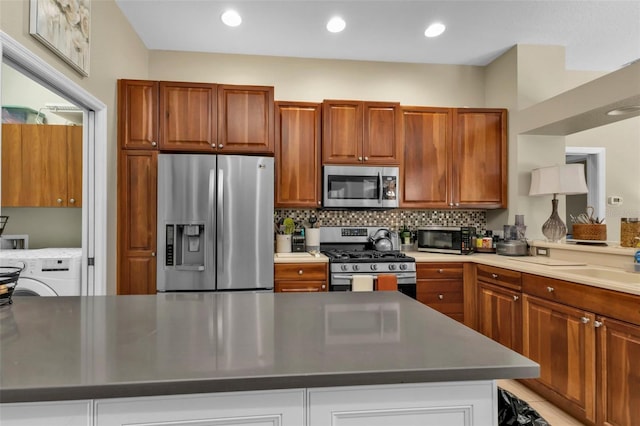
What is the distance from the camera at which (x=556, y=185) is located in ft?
10.1

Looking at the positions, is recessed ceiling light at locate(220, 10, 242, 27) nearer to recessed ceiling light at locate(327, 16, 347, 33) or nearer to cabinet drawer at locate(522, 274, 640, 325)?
recessed ceiling light at locate(327, 16, 347, 33)

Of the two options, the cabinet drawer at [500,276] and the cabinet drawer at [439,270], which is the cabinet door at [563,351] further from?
the cabinet drawer at [439,270]

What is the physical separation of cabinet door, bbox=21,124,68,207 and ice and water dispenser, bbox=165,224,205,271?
82cm

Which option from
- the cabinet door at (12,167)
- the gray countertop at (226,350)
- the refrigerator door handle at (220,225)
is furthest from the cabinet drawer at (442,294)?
the cabinet door at (12,167)

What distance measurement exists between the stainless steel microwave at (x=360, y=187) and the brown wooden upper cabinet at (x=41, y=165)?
6.84 ft

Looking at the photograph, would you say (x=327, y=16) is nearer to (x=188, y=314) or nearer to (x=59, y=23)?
(x=59, y=23)

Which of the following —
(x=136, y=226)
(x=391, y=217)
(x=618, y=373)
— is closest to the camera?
(x=618, y=373)

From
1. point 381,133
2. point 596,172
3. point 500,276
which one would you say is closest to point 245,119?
point 381,133

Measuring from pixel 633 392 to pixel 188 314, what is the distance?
219 centimetres

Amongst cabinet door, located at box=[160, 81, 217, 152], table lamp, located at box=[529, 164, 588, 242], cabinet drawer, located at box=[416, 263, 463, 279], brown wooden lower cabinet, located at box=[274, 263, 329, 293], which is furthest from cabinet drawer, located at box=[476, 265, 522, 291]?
cabinet door, located at box=[160, 81, 217, 152]

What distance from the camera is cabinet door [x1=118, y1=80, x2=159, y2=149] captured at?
120 inches

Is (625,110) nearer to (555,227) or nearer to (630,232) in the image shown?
(630,232)

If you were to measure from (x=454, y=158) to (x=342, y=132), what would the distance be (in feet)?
3.93

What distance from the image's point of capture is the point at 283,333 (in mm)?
979
